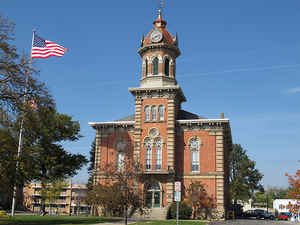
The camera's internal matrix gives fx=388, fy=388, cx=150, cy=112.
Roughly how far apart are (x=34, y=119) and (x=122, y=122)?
22.6 metres

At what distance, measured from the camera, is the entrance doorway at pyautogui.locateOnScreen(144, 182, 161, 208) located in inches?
1679

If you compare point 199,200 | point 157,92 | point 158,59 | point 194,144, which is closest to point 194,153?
point 194,144

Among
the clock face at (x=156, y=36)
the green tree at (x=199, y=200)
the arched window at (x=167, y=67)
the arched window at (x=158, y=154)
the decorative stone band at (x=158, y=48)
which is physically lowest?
the green tree at (x=199, y=200)

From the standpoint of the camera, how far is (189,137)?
44.3m

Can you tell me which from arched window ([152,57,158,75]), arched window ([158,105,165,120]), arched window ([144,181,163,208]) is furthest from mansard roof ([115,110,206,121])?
arched window ([144,181,163,208])

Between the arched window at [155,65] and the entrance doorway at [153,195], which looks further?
the arched window at [155,65]

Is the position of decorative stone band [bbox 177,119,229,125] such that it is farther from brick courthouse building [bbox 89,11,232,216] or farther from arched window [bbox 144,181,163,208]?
arched window [bbox 144,181,163,208]

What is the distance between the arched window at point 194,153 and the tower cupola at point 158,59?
759 cm

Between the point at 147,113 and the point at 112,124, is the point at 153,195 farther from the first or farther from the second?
the point at 112,124

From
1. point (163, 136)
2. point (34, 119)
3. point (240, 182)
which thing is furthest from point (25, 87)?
point (240, 182)

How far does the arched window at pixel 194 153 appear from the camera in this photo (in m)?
43.6

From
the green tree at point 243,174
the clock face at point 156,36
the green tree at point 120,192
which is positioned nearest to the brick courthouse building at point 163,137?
the clock face at point 156,36

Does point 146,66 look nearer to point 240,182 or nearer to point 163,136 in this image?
point 163,136

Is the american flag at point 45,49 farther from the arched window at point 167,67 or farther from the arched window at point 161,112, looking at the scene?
the arched window at point 167,67
